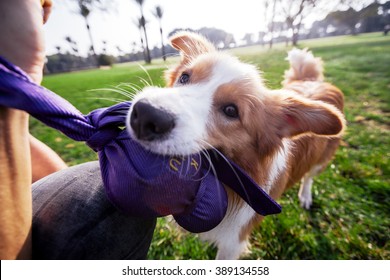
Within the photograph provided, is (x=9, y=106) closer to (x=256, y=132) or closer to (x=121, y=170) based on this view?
(x=121, y=170)

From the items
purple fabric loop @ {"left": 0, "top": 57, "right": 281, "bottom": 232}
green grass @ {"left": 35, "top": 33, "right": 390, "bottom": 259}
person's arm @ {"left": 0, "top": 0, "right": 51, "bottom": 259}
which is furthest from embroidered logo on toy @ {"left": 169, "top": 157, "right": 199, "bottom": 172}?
green grass @ {"left": 35, "top": 33, "right": 390, "bottom": 259}

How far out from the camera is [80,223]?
51.6 inches

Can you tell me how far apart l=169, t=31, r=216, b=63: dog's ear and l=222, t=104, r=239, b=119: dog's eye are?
75 centimetres

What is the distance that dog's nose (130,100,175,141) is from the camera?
120 centimetres

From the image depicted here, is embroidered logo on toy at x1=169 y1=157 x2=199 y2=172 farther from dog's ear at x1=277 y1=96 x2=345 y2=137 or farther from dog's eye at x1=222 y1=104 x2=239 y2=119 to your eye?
dog's ear at x1=277 y1=96 x2=345 y2=137

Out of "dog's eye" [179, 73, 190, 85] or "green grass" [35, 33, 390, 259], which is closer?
"dog's eye" [179, 73, 190, 85]

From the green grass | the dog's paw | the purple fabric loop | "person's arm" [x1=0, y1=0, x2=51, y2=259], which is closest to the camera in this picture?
"person's arm" [x1=0, y1=0, x2=51, y2=259]

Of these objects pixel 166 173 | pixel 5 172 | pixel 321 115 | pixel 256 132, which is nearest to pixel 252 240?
pixel 256 132

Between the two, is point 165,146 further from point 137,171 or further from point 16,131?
point 16,131

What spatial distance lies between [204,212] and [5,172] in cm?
92

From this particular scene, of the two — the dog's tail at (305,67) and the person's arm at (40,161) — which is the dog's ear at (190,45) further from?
the dog's tail at (305,67)

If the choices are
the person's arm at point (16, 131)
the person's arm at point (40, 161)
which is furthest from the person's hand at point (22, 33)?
the person's arm at point (40, 161)

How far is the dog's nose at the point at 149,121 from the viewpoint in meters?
1.20

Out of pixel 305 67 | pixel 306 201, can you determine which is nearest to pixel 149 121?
pixel 306 201
